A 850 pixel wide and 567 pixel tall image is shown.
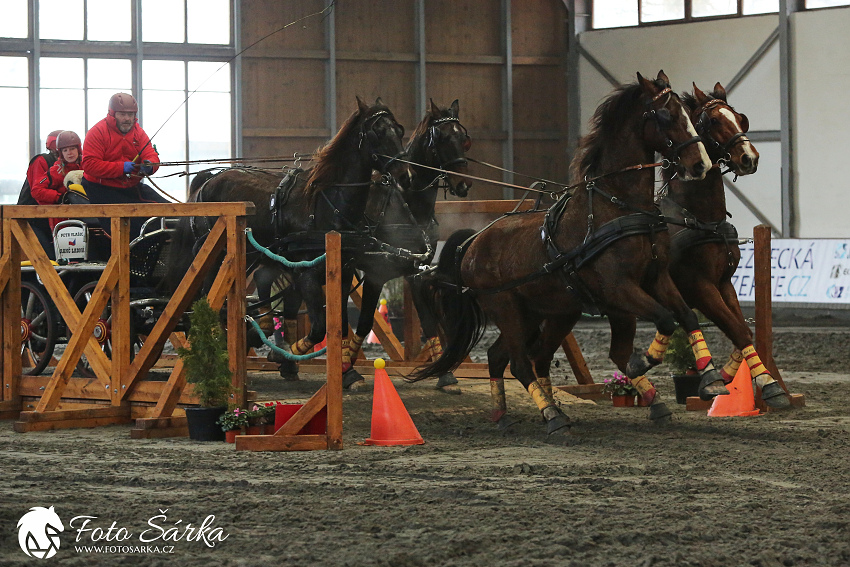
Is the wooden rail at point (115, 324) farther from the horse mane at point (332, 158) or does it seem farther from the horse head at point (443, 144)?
the horse head at point (443, 144)

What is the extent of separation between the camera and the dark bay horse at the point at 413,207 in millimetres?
7969

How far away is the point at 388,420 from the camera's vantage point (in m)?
6.25

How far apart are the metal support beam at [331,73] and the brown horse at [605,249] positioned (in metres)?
10.4

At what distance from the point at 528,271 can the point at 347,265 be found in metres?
1.74

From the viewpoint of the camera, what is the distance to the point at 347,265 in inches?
312

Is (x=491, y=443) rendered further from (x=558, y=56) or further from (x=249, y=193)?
(x=558, y=56)

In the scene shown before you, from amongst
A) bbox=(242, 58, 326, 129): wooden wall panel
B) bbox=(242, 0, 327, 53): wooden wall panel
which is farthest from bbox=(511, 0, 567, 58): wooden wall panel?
bbox=(242, 58, 326, 129): wooden wall panel

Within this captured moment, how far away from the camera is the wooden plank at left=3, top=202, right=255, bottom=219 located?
6664 millimetres

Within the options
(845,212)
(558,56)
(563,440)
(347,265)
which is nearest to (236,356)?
(347,265)

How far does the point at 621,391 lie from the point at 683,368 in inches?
19.1

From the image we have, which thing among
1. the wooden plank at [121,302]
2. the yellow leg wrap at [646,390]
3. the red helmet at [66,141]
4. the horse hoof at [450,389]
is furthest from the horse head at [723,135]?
the red helmet at [66,141]

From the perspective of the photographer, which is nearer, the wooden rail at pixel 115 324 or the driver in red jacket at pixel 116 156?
Answer: the wooden rail at pixel 115 324

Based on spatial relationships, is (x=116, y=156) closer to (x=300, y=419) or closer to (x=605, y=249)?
(x=300, y=419)

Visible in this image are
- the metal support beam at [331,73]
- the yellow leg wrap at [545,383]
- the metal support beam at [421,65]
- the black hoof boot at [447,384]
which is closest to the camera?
the yellow leg wrap at [545,383]
